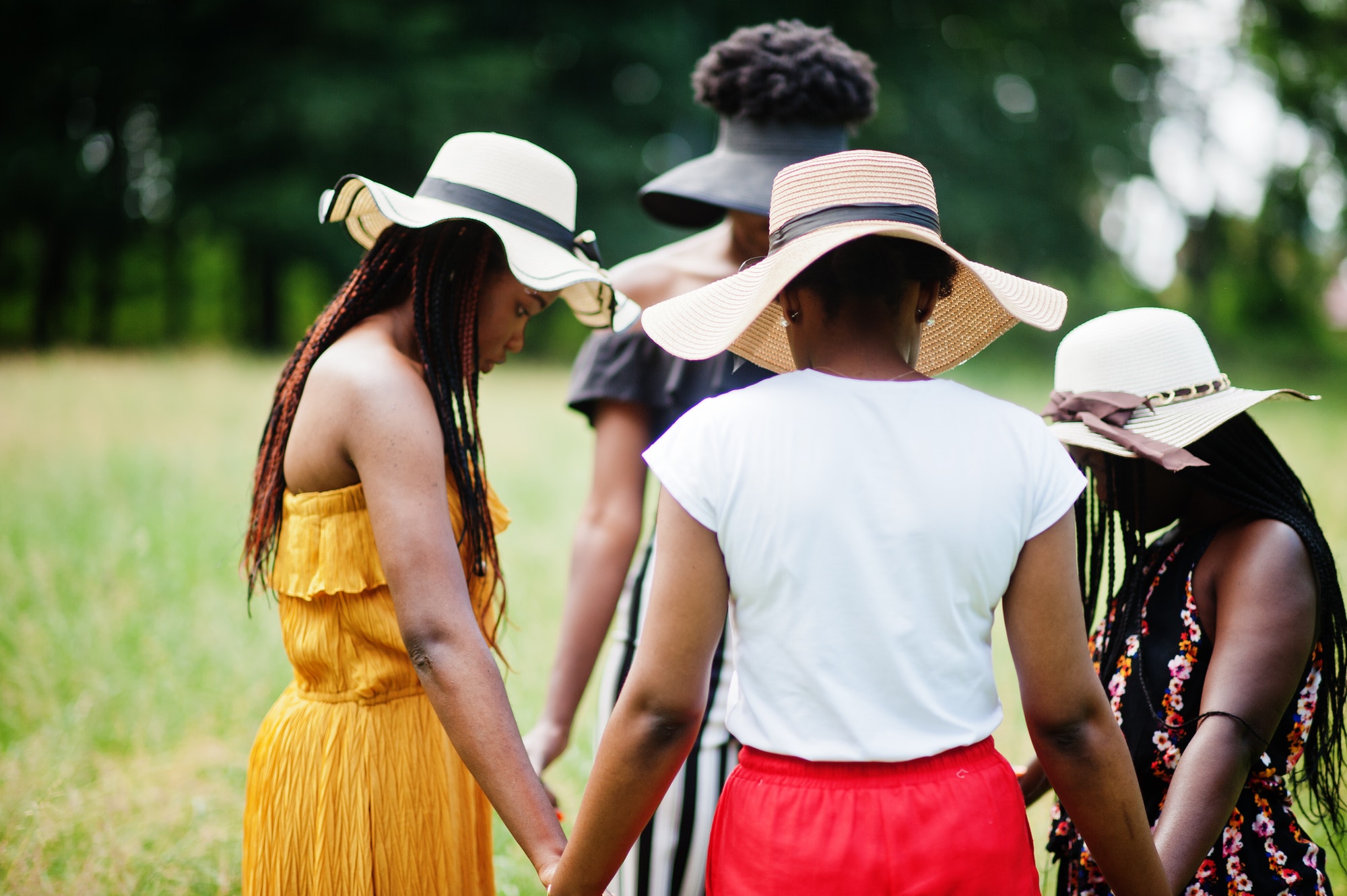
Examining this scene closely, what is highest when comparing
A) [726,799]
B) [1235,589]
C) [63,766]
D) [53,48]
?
[53,48]

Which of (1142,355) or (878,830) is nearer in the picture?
(878,830)

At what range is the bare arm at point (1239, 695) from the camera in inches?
69.9

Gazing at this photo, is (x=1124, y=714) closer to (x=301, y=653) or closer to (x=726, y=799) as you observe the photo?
(x=726, y=799)

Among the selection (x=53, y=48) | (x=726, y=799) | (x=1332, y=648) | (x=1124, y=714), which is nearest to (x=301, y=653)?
(x=726, y=799)

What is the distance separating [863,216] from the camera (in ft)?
5.00

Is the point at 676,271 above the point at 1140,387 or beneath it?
above

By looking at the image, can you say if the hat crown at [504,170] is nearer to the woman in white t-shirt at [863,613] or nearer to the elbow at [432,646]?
the woman in white t-shirt at [863,613]

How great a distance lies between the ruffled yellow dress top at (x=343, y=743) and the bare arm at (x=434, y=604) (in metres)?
0.13

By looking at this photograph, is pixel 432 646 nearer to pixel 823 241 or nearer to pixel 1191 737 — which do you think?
pixel 823 241

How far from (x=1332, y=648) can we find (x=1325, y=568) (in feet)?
0.72

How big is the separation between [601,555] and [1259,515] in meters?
1.52

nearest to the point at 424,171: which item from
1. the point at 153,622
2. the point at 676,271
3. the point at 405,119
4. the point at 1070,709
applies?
the point at 405,119

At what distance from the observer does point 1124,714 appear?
2.07 meters

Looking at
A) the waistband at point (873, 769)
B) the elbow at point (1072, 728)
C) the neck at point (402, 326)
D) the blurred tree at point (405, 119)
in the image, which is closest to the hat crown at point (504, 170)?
the neck at point (402, 326)
